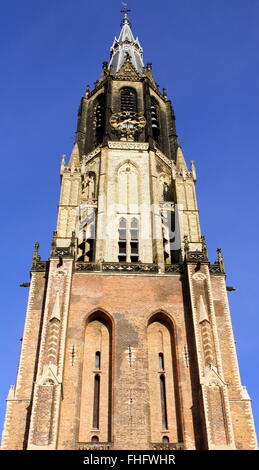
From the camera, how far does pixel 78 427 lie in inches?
742

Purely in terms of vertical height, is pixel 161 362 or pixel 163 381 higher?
pixel 161 362

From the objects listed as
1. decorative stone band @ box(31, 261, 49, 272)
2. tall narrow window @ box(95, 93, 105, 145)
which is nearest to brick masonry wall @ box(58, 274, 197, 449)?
decorative stone band @ box(31, 261, 49, 272)

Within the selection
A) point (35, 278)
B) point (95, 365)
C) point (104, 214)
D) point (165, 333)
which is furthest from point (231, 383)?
point (104, 214)

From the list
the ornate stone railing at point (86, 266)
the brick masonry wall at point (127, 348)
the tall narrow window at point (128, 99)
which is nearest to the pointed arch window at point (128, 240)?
the ornate stone railing at point (86, 266)

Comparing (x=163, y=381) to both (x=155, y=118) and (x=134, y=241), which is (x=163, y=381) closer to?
(x=134, y=241)

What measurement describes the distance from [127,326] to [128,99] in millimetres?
19295

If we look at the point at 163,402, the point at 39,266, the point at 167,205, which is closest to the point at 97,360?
the point at 163,402

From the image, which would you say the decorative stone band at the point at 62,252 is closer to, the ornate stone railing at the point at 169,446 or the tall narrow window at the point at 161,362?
the tall narrow window at the point at 161,362

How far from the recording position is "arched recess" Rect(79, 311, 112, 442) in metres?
19.1

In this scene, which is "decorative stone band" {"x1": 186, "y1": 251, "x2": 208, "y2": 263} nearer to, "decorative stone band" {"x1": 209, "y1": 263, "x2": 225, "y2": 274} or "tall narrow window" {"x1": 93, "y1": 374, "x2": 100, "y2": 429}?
"decorative stone band" {"x1": 209, "y1": 263, "x2": 225, "y2": 274}

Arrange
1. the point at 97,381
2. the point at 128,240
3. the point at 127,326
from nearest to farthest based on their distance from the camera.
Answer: the point at 97,381
the point at 127,326
the point at 128,240

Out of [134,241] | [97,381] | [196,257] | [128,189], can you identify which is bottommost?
[97,381]

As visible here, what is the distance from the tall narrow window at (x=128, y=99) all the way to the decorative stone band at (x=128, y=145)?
460cm

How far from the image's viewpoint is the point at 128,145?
31312 mm
